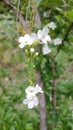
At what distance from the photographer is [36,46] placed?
1.35 m

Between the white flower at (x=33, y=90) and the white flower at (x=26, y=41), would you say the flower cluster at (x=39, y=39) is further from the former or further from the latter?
the white flower at (x=33, y=90)

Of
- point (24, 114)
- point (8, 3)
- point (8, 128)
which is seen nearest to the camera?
point (8, 3)

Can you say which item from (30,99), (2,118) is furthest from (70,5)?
(2,118)

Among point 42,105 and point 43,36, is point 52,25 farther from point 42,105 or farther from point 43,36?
point 42,105

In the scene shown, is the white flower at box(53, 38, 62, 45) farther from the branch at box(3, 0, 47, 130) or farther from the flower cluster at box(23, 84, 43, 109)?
the flower cluster at box(23, 84, 43, 109)

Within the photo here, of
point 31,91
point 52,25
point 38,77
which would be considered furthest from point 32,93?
point 52,25

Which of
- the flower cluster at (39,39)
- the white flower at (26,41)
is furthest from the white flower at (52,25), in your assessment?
the white flower at (26,41)

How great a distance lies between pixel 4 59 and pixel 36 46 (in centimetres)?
344

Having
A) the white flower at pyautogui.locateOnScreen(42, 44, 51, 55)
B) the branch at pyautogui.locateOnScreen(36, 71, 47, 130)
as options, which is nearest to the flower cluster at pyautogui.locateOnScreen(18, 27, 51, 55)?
the white flower at pyautogui.locateOnScreen(42, 44, 51, 55)

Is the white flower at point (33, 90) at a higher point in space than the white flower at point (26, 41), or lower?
lower

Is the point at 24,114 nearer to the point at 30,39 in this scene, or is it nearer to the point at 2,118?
the point at 2,118

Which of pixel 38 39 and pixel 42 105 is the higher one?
pixel 38 39

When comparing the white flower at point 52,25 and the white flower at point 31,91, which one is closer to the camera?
the white flower at point 31,91

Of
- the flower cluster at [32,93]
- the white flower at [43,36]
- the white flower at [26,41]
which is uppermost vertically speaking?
the white flower at [43,36]
